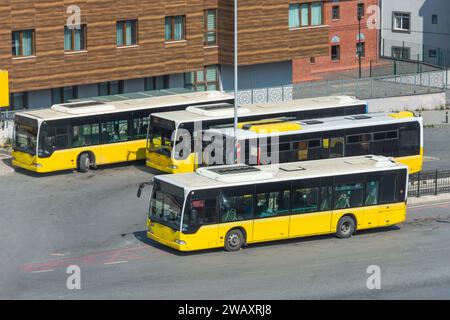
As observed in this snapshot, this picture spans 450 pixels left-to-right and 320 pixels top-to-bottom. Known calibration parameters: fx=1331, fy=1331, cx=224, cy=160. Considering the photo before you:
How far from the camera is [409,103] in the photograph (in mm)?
69500

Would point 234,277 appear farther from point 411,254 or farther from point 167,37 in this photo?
point 167,37

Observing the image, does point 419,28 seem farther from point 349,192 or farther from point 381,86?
point 349,192

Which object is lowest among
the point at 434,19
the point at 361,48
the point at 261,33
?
the point at 361,48

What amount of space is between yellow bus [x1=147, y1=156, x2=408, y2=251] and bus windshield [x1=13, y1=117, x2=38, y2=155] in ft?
38.3

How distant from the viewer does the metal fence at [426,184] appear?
49625 millimetres

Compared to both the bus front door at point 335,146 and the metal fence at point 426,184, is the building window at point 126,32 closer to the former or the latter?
the bus front door at point 335,146

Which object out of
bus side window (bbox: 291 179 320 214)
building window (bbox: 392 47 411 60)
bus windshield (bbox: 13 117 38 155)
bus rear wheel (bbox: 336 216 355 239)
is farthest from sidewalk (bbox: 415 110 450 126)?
bus side window (bbox: 291 179 320 214)

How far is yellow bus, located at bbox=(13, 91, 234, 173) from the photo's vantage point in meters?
53.2

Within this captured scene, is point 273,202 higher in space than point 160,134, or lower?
lower

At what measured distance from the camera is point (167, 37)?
65.1 meters

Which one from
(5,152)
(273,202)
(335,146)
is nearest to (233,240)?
(273,202)

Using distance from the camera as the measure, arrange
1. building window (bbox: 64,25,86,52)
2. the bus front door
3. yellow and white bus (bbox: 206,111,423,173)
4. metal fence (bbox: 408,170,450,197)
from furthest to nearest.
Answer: building window (bbox: 64,25,86,52), the bus front door, yellow and white bus (bbox: 206,111,423,173), metal fence (bbox: 408,170,450,197)

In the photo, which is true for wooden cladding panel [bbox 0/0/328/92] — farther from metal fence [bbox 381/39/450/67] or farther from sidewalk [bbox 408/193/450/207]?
sidewalk [bbox 408/193/450/207]

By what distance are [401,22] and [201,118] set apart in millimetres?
36217
